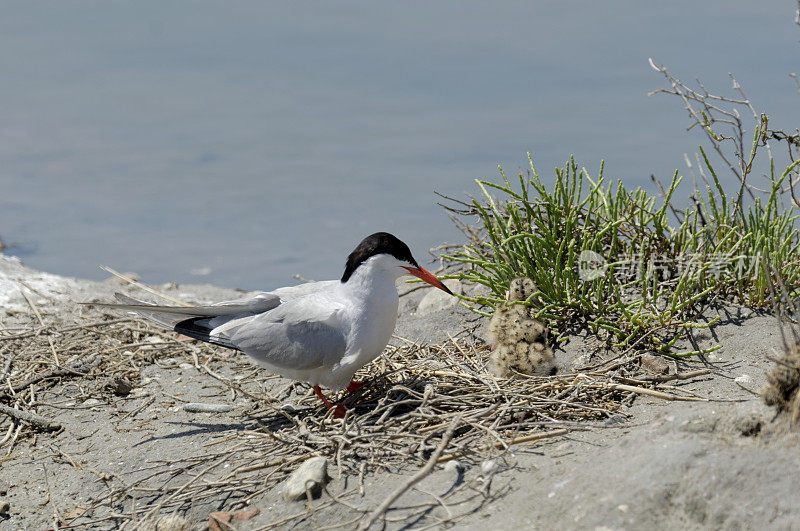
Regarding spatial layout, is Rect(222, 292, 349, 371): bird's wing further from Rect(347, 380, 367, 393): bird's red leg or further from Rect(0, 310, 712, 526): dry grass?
Rect(347, 380, 367, 393): bird's red leg

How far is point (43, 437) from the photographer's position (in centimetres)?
540

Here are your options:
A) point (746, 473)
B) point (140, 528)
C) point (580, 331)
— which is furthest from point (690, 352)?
point (140, 528)

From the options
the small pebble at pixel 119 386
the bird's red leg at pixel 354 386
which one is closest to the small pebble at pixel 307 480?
the bird's red leg at pixel 354 386

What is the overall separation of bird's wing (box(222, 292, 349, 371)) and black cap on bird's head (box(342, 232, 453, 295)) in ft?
0.96

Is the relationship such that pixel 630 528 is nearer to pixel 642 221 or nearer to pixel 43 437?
pixel 642 221

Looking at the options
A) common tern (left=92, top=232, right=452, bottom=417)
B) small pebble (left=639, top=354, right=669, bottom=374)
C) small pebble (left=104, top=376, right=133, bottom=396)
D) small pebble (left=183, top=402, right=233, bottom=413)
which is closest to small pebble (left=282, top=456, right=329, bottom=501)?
common tern (left=92, top=232, right=452, bottom=417)

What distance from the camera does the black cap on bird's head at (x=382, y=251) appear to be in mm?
4504

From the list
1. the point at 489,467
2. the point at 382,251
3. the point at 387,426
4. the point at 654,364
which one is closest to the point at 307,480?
the point at 387,426

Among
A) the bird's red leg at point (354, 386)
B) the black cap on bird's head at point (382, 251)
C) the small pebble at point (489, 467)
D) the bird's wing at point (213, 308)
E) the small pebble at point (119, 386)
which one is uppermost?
the black cap on bird's head at point (382, 251)

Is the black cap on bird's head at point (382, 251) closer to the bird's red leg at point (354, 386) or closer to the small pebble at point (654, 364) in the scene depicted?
the bird's red leg at point (354, 386)

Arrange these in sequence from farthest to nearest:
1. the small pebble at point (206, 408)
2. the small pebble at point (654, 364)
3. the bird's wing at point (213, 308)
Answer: the small pebble at point (206, 408) → the bird's wing at point (213, 308) → the small pebble at point (654, 364)

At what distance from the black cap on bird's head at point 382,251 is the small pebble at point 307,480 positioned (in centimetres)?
125

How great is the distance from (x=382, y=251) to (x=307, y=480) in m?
1.43

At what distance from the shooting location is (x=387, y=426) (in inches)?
166
